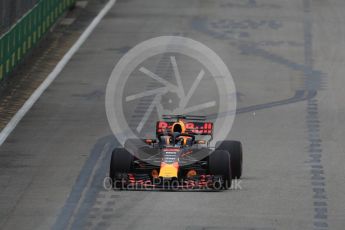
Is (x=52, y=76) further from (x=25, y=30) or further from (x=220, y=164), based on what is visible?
(x=220, y=164)

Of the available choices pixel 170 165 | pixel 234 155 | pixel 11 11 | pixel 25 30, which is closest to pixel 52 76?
pixel 25 30

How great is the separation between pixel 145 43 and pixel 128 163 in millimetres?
21730

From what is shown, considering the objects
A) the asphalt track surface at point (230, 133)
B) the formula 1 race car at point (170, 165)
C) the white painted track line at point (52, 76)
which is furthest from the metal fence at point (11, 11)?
the formula 1 race car at point (170, 165)

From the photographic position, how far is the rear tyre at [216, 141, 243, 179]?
94.1 feet

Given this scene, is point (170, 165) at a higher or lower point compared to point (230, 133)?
higher

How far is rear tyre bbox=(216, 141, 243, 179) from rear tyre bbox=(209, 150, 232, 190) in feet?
3.86

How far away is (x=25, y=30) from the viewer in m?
44.0

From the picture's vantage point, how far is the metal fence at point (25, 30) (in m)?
40.3

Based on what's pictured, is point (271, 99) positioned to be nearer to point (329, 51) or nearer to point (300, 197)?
point (329, 51)

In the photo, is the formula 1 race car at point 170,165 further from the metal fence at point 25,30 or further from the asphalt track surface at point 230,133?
the metal fence at point 25,30

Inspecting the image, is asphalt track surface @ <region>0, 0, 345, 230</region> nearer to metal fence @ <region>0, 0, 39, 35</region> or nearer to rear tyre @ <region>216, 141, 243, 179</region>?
rear tyre @ <region>216, 141, 243, 179</region>

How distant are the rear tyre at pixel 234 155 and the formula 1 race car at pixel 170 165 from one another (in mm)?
194

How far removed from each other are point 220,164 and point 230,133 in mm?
7392

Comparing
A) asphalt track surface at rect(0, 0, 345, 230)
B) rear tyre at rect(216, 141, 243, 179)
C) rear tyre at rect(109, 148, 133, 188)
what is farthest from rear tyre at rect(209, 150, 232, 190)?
rear tyre at rect(109, 148, 133, 188)
